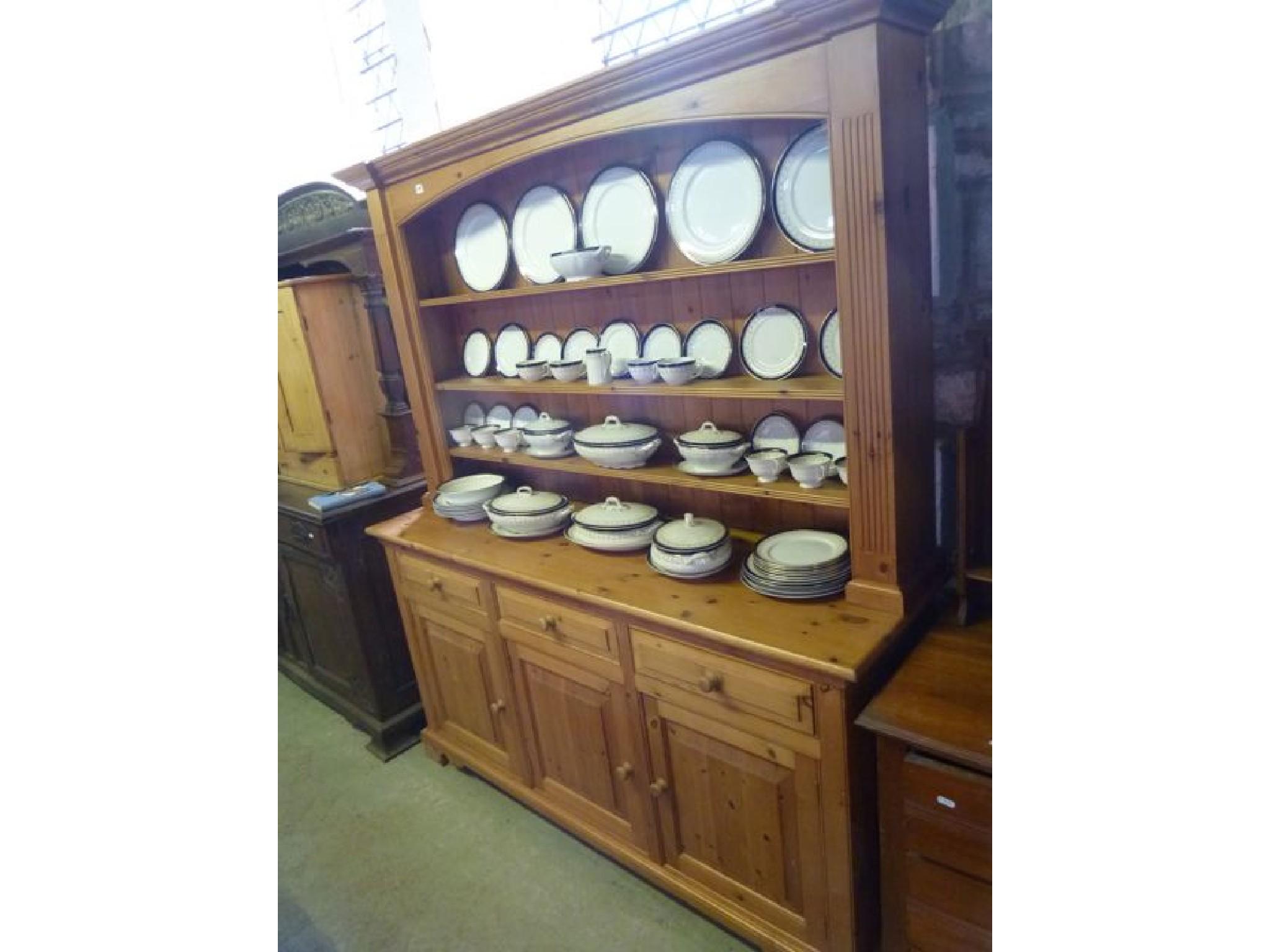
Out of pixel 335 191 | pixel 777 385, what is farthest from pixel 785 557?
pixel 335 191

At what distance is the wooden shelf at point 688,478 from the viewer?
5.08 feet

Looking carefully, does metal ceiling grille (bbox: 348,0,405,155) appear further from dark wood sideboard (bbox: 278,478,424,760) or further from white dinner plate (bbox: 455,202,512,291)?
dark wood sideboard (bbox: 278,478,424,760)

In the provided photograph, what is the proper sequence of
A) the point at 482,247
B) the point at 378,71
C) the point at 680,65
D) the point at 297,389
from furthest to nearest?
the point at 378,71, the point at 297,389, the point at 482,247, the point at 680,65

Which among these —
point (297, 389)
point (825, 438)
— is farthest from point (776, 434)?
point (297, 389)

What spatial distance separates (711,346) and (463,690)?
1.35 m

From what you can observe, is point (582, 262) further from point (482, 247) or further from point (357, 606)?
point (357, 606)

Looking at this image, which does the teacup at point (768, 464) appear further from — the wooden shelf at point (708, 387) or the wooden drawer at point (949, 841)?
the wooden drawer at point (949, 841)

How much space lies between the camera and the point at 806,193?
1.54 metres

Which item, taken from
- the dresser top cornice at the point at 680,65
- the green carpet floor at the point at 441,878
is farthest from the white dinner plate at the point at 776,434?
the green carpet floor at the point at 441,878

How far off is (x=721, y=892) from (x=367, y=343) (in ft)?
7.15

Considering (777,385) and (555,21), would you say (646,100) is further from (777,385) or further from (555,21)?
(555,21)

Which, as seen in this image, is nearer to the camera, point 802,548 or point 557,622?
point 802,548

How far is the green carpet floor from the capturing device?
1831 millimetres

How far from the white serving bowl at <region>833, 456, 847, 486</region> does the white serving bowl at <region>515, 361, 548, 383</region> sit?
91cm
